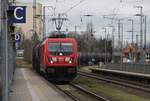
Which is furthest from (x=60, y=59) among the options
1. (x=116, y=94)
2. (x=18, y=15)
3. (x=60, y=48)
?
(x=18, y=15)

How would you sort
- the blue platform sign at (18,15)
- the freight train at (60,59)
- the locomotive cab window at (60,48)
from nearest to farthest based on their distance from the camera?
the blue platform sign at (18,15) → the freight train at (60,59) → the locomotive cab window at (60,48)

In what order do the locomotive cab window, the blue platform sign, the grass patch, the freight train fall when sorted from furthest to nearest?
the locomotive cab window, the freight train, the grass patch, the blue platform sign

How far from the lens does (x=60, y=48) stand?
3372 cm

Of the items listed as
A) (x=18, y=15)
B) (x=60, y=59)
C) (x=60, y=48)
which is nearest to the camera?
(x=18, y=15)

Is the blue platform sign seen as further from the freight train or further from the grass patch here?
the freight train

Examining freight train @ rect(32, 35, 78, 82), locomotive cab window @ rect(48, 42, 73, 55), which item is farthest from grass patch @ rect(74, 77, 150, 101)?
locomotive cab window @ rect(48, 42, 73, 55)

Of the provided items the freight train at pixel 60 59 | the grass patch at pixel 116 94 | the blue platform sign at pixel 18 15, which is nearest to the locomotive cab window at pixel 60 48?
the freight train at pixel 60 59

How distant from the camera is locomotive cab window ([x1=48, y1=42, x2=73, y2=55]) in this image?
110ft

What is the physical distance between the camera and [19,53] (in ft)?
292

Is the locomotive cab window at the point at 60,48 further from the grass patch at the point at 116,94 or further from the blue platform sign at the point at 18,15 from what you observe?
the blue platform sign at the point at 18,15

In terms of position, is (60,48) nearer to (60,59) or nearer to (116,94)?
(60,59)

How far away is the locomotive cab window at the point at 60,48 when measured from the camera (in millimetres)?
33406

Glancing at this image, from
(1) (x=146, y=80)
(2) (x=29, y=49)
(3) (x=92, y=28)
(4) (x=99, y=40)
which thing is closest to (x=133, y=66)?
(1) (x=146, y=80)

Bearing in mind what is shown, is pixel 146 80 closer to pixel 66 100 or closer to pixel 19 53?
pixel 66 100
